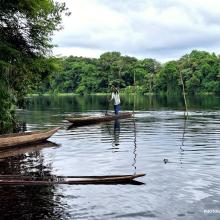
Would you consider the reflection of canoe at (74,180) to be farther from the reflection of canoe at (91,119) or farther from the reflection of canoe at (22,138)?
the reflection of canoe at (91,119)

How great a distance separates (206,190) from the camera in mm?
14445

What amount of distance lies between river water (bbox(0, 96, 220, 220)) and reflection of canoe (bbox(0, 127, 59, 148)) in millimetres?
1000

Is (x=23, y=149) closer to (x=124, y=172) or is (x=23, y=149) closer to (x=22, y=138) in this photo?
(x=22, y=138)

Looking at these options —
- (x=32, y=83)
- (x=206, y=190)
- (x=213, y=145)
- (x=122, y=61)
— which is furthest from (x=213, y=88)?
(x=206, y=190)

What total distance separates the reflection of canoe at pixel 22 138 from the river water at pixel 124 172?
100 centimetres

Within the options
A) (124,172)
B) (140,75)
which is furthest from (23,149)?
(140,75)

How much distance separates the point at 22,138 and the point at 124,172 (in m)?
9.61

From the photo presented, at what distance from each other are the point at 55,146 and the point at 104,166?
720 cm

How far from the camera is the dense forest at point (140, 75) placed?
429 ft

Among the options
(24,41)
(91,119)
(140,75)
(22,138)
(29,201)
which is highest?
(140,75)

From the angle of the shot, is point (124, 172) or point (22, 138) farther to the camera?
point (22, 138)

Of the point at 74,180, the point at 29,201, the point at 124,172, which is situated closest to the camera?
the point at 29,201

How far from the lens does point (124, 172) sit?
58.1 feet

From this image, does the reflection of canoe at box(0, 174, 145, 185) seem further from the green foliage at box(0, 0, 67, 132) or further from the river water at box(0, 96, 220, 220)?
the green foliage at box(0, 0, 67, 132)
